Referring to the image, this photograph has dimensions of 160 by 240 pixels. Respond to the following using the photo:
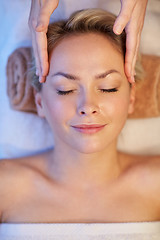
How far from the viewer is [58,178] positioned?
65.2 inches

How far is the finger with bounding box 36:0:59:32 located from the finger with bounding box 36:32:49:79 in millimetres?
77

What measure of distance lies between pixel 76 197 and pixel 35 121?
56 cm

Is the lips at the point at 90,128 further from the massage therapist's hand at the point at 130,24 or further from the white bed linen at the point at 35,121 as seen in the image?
the white bed linen at the point at 35,121

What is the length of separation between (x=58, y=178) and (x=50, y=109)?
1.31ft

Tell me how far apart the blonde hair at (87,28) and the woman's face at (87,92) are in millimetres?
46

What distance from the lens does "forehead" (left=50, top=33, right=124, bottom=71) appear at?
1409mm

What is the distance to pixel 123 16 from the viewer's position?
4.20 feet

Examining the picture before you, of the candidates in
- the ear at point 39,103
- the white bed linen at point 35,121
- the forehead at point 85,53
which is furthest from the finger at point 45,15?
the white bed linen at point 35,121

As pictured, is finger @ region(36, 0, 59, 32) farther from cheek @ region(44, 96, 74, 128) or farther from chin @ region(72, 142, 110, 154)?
chin @ region(72, 142, 110, 154)

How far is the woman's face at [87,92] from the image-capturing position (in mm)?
1397

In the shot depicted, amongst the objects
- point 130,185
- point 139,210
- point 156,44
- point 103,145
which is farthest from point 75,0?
point 139,210

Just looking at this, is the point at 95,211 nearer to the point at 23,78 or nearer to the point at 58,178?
the point at 58,178

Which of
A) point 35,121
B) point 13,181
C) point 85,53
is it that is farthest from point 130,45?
point 13,181

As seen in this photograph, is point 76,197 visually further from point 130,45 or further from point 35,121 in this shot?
point 130,45
